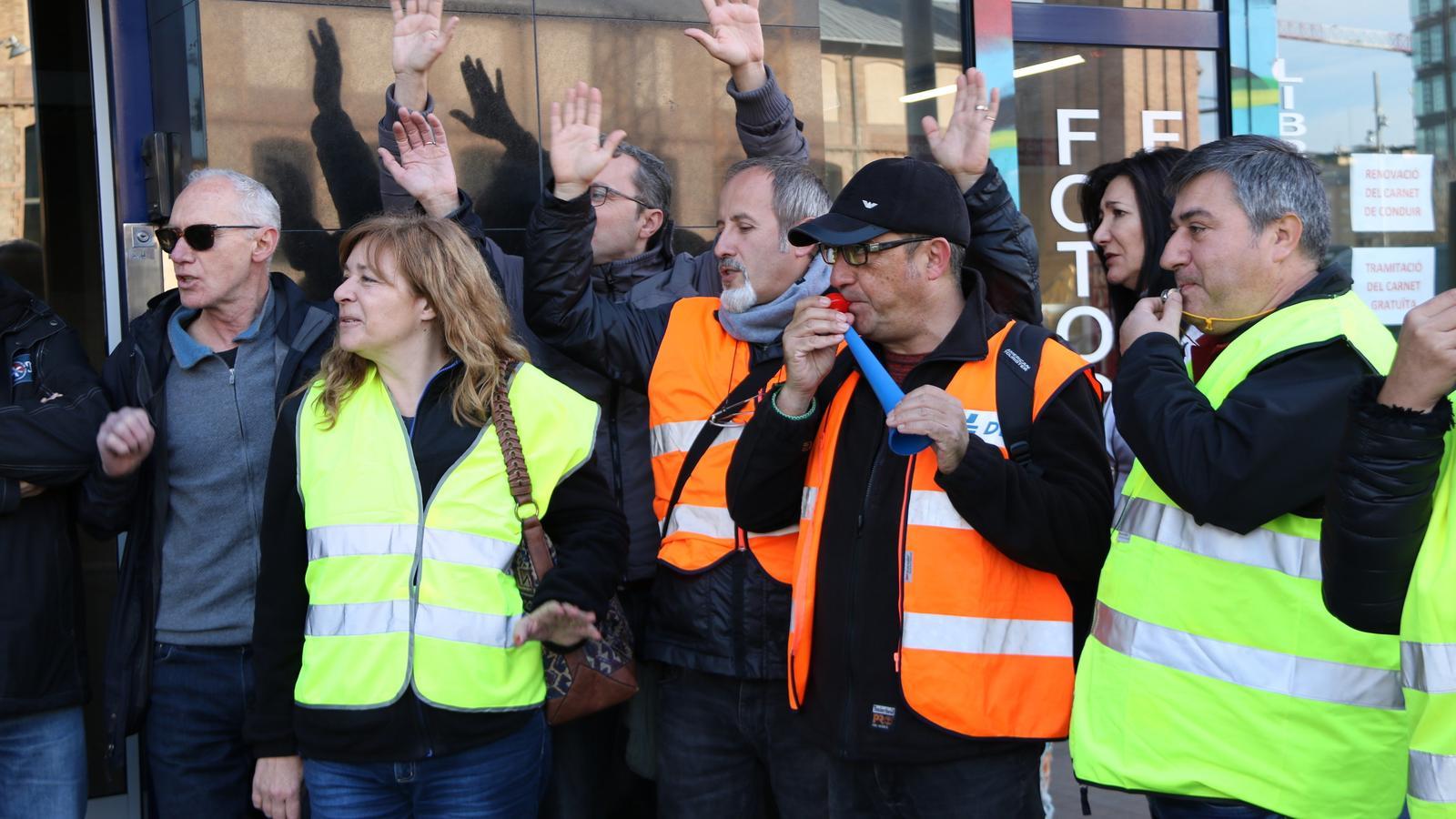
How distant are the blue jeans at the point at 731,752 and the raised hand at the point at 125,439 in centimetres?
136

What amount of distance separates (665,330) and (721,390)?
29cm

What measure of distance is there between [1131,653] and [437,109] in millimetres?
3087

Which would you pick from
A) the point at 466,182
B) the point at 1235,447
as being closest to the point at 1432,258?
the point at 466,182

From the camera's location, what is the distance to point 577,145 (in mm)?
3441

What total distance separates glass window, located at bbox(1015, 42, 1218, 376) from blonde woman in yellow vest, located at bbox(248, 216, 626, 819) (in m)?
3.76

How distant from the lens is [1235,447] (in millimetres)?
2266

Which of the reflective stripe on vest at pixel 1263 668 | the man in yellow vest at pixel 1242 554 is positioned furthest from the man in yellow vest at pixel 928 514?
the reflective stripe on vest at pixel 1263 668

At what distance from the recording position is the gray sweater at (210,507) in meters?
3.42

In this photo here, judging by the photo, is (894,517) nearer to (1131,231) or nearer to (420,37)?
(1131,231)

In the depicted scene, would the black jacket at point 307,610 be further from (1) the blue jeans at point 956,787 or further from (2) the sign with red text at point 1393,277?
(2) the sign with red text at point 1393,277

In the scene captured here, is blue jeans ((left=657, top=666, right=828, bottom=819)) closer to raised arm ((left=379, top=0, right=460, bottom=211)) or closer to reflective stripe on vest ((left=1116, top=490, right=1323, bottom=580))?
reflective stripe on vest ((left=1116, top=490, right=1323, bottom=580))

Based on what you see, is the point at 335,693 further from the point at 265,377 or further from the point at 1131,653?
the point at 1131,653

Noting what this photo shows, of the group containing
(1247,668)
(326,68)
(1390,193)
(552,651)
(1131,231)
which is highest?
(326,68)

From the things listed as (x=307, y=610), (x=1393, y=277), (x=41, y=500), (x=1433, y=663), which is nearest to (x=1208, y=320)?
(x=1433, y=663)
